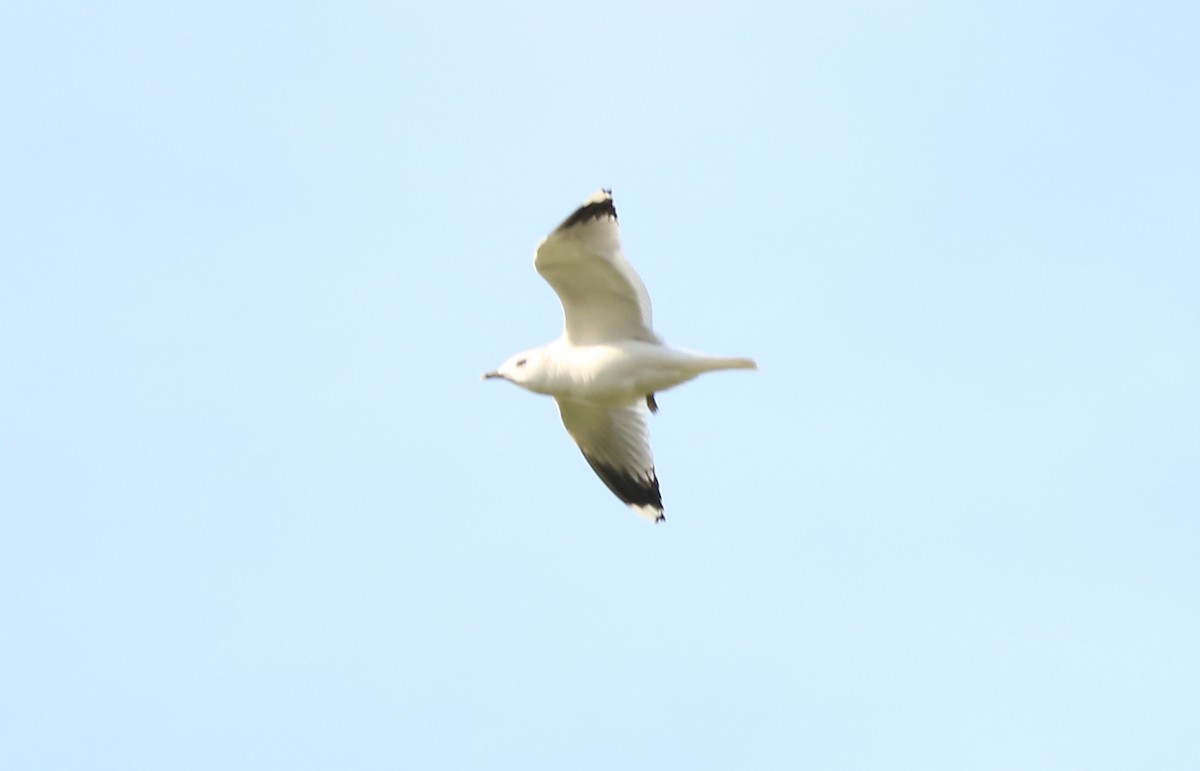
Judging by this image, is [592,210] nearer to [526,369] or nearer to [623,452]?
[526,369]

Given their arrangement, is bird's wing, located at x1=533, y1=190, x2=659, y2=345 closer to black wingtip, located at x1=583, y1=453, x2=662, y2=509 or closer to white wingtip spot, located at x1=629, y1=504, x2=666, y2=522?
black wingtip, located at x1=583, y1=453, x2=662, y2=509

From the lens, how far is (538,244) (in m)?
13.8

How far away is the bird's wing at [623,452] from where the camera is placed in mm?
15422

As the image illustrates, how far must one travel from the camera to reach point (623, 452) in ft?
50.9

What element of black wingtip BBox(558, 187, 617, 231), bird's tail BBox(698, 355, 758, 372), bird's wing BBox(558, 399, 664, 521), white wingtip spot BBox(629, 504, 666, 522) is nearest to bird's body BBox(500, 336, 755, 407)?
bird's tail BBox(698, 355, 758, 372)

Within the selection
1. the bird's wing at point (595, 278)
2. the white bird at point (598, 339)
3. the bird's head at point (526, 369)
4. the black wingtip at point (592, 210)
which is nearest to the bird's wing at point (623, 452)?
the white bird at point (598, 339)

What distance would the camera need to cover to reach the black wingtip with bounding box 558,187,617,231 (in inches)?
540

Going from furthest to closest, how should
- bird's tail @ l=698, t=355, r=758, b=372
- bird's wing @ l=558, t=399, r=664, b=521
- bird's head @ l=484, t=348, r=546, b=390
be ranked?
bird's wing @ l=558, t=399, r=664, b=521 → bird's head @ l=484, t=348, r=546, b=390 → bird's tail @ l=698, t=355, r=758, b=372

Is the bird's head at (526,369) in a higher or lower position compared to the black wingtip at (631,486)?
higher

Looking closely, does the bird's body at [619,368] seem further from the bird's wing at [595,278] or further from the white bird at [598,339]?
the bird's wing at [595,278]

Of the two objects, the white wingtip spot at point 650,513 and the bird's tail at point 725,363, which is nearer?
the bird's tail at point 725,363

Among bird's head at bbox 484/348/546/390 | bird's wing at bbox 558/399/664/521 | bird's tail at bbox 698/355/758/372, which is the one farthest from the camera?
bird's wing at bbox 558/399/664/521

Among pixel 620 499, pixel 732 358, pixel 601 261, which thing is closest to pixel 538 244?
pixel 601 261

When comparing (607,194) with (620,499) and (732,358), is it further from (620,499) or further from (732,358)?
(620,499)
